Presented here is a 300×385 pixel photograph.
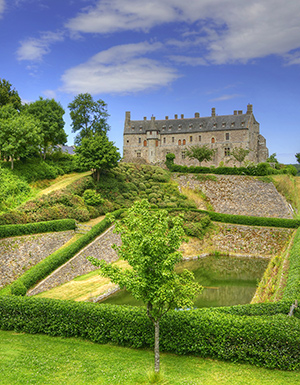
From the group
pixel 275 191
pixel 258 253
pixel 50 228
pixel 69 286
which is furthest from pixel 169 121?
pixel 69 286

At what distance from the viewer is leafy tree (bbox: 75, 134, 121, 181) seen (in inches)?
1458

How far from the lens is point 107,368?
10812 mm

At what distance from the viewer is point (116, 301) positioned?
20828 mm

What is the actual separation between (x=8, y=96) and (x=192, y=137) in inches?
1225

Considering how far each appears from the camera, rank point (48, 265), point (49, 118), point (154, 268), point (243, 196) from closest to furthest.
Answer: point (154, 268), point (48, 265), point (49, 118), point (243, 196)

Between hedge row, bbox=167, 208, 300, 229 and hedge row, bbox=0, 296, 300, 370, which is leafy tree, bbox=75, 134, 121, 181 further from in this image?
hedge row, bbox=0, 296, 300, 370

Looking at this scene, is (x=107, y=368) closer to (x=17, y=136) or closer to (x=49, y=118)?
(x=17, y=136)

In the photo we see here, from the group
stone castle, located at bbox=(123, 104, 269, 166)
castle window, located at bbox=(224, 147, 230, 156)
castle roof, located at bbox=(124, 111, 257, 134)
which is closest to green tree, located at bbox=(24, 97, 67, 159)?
stone castle, located at bbox=(123, 104, 269, 166)

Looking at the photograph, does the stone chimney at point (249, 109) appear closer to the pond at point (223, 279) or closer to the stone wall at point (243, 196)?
the stone wall at point (243, 196)

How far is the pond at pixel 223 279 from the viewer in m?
21.2

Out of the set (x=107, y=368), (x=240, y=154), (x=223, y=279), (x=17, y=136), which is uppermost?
(x=240, y=154)

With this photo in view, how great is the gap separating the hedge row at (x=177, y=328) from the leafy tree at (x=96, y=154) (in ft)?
77.6

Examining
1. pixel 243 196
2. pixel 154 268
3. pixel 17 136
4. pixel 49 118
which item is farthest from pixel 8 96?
pixel 154 268

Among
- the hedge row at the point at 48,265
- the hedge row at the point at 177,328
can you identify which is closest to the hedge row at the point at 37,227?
the hedge row at the point at 48,265
